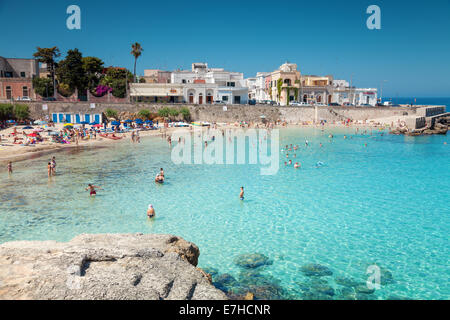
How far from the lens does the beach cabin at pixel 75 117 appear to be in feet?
157

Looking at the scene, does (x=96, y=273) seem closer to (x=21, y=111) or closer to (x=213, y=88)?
(x=21, y=111)

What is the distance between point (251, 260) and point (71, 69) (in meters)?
55.1

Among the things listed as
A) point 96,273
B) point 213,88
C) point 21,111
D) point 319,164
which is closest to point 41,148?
point 21,111

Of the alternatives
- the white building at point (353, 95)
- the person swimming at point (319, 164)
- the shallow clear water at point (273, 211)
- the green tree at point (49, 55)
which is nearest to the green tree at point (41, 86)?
the green tree at point (49, 55)

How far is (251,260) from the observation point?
1165 centimetres

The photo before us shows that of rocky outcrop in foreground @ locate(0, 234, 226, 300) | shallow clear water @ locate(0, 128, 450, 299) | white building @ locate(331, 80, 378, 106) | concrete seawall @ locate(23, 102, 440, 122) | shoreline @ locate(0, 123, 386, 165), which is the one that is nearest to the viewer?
rocky outcrop in foreground @ locate(0, 234, 226, 300)

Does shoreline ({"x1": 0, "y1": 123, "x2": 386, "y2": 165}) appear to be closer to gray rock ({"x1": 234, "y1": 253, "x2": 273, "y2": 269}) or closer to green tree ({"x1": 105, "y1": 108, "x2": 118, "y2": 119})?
green tree ({"x1": 105, "y1": 108, "x2": 118, "y2": 119})

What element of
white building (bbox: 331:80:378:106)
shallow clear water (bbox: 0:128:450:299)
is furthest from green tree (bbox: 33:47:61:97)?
white building (bbox: 331:80:378:106)

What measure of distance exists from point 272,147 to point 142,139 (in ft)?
52.8

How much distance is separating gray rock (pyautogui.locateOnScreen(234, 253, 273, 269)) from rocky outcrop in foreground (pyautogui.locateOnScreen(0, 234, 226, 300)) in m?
3.96

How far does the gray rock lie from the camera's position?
37.0 ft
